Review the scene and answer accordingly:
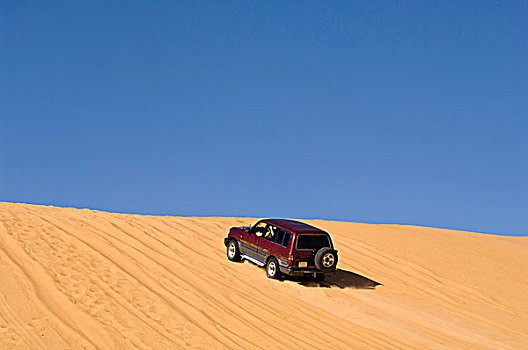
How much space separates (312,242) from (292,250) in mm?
747

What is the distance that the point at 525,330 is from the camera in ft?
49.9

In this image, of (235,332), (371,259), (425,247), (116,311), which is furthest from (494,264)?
(116,311)

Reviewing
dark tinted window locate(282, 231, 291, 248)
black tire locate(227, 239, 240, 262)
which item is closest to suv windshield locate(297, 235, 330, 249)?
dark tinted window locate(282, 231, 291, 248)

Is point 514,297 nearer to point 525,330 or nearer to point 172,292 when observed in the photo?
point 525,330

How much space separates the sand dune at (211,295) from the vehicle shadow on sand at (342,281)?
76 mm

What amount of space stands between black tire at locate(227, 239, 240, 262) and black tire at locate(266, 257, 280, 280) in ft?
5.09

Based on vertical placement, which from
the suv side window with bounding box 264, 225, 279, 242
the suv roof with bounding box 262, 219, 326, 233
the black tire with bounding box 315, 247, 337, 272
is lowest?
the black tire with bounding box 315, 247, 337, 272

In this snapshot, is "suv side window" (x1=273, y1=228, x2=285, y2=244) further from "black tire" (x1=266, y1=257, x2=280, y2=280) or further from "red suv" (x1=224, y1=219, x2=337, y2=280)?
"black tire" (x1=266, y1=257, x2=280, y2=280)

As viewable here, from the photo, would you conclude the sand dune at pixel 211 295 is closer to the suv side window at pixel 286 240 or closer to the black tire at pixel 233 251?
the black tire at pixel 233 251

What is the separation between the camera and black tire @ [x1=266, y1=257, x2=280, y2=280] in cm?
1653

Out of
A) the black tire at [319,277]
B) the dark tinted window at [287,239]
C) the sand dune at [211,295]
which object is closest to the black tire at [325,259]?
the black tire at [319,277]

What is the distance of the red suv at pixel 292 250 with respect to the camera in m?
16.2

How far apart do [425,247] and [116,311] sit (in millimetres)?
15725

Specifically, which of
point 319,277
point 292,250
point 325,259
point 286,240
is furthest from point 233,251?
point 325,259
